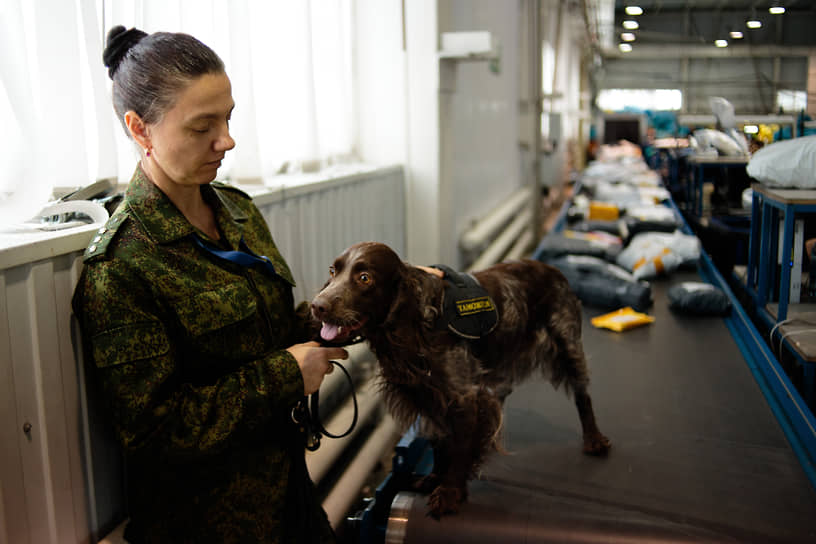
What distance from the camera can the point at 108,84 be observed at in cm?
182

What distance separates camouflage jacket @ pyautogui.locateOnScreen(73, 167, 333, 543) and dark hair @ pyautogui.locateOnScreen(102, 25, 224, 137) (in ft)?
0.52

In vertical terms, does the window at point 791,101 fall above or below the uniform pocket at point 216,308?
above

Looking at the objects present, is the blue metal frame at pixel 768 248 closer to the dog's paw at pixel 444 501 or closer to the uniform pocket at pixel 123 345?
the dog's paw at pixel 444 501

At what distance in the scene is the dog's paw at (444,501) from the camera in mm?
1741

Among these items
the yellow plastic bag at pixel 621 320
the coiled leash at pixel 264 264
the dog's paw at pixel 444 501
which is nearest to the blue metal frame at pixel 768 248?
the yellow plastic bag at pixel 621 320

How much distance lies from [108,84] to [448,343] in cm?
109

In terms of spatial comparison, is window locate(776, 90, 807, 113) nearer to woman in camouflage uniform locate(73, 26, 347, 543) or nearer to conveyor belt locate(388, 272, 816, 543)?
conveyor belt locate(388, 272, 816, 543)

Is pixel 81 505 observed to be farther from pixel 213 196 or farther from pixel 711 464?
pixel 711 464

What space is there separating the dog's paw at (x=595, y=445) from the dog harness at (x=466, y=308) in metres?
0.67

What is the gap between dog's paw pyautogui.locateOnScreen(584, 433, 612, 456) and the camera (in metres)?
2.20

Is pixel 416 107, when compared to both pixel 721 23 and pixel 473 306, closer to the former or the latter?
pixel 721 23

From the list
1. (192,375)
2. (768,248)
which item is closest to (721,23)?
(768,248)

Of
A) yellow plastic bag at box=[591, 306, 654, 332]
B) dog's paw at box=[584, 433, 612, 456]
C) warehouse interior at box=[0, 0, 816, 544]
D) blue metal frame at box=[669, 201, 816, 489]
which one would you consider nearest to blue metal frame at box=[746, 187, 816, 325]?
warehouse interior at box=[0, 0, 816, 544]

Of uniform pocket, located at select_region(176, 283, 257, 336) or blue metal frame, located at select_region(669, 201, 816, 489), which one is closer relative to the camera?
uniform pocket, located at select_region(176, 283, 257, 336)
